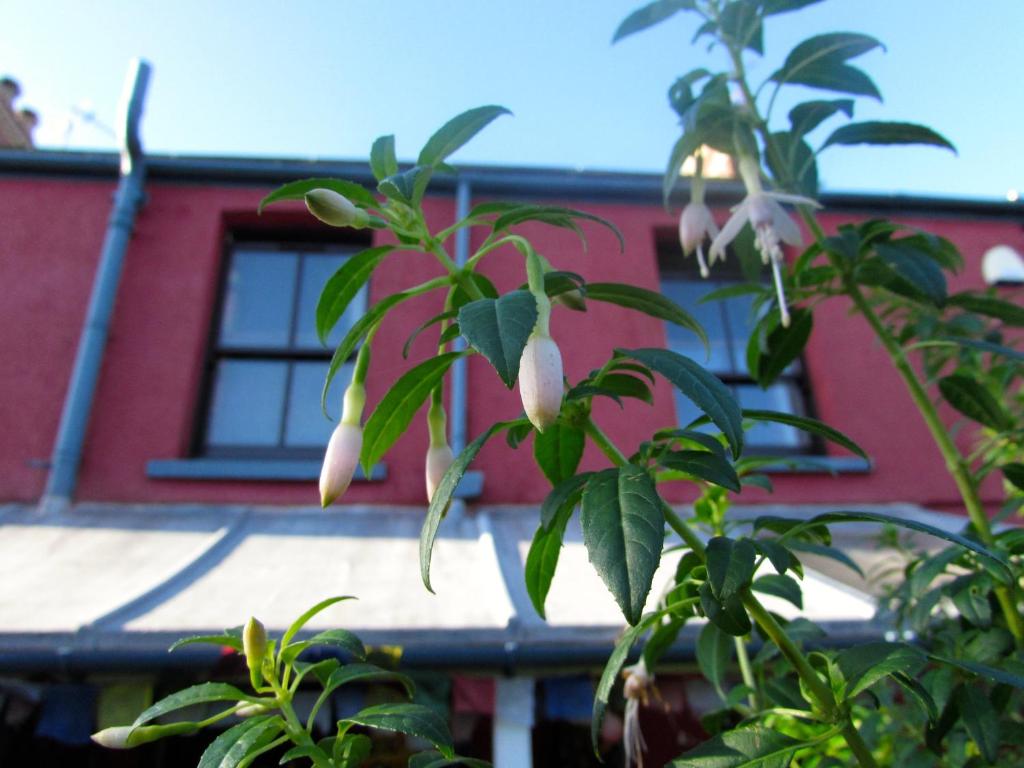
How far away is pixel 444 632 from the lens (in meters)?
1.55

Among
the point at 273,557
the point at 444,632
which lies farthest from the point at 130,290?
the point at 444,632

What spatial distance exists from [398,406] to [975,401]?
80cm

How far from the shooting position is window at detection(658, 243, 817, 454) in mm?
3051

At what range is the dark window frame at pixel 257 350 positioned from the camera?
277 centimetres

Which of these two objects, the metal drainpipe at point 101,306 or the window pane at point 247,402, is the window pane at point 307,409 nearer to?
the window pane at point 247,402

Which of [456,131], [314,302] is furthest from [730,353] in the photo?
[456,131]

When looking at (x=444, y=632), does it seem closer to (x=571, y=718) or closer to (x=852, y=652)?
(x=571, y=718)

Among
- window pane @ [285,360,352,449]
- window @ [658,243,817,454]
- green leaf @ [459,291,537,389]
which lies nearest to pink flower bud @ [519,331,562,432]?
green leaf @ [459,291,537,389]

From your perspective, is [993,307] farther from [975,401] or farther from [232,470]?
[232,470]

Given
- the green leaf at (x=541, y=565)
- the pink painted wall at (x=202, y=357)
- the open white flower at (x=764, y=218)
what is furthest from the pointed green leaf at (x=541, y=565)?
the pink painted wall at (x=202, y=357)

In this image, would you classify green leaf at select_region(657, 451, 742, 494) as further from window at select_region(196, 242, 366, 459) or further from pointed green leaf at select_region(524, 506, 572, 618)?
window at select_region(196, 242, 366, 459)

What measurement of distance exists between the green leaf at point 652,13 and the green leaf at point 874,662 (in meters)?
0.89

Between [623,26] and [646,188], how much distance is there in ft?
7.67

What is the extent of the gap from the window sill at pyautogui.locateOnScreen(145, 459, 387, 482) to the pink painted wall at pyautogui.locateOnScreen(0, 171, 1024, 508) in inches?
1.4
